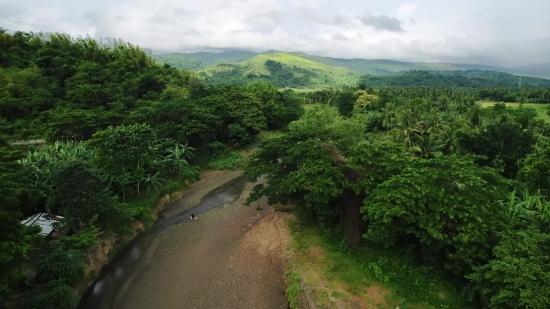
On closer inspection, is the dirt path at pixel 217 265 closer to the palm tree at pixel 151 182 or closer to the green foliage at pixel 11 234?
the palm tree at pixel 151 182

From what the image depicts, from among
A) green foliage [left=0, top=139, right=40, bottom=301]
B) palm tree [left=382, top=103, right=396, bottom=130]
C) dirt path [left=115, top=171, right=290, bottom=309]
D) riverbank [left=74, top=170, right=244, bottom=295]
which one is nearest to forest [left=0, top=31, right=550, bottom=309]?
green foliage [left=0, top=139, right=40, bottom=301]

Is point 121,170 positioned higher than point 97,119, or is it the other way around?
point 97,119

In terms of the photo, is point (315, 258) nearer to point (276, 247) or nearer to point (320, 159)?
point (276, 247)

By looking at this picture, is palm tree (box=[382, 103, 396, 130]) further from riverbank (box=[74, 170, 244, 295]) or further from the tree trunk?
the tree trunk

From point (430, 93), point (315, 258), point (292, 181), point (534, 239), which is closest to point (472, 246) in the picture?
point (534, 239)

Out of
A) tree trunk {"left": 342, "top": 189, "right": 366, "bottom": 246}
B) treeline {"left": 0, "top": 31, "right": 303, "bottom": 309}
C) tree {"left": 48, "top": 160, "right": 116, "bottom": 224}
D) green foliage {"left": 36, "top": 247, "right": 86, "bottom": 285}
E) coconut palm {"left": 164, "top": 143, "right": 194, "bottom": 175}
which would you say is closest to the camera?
treeline {"left": 0, "top": 31, "right": 303, "bottom": 309}

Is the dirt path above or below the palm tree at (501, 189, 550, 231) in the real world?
below
